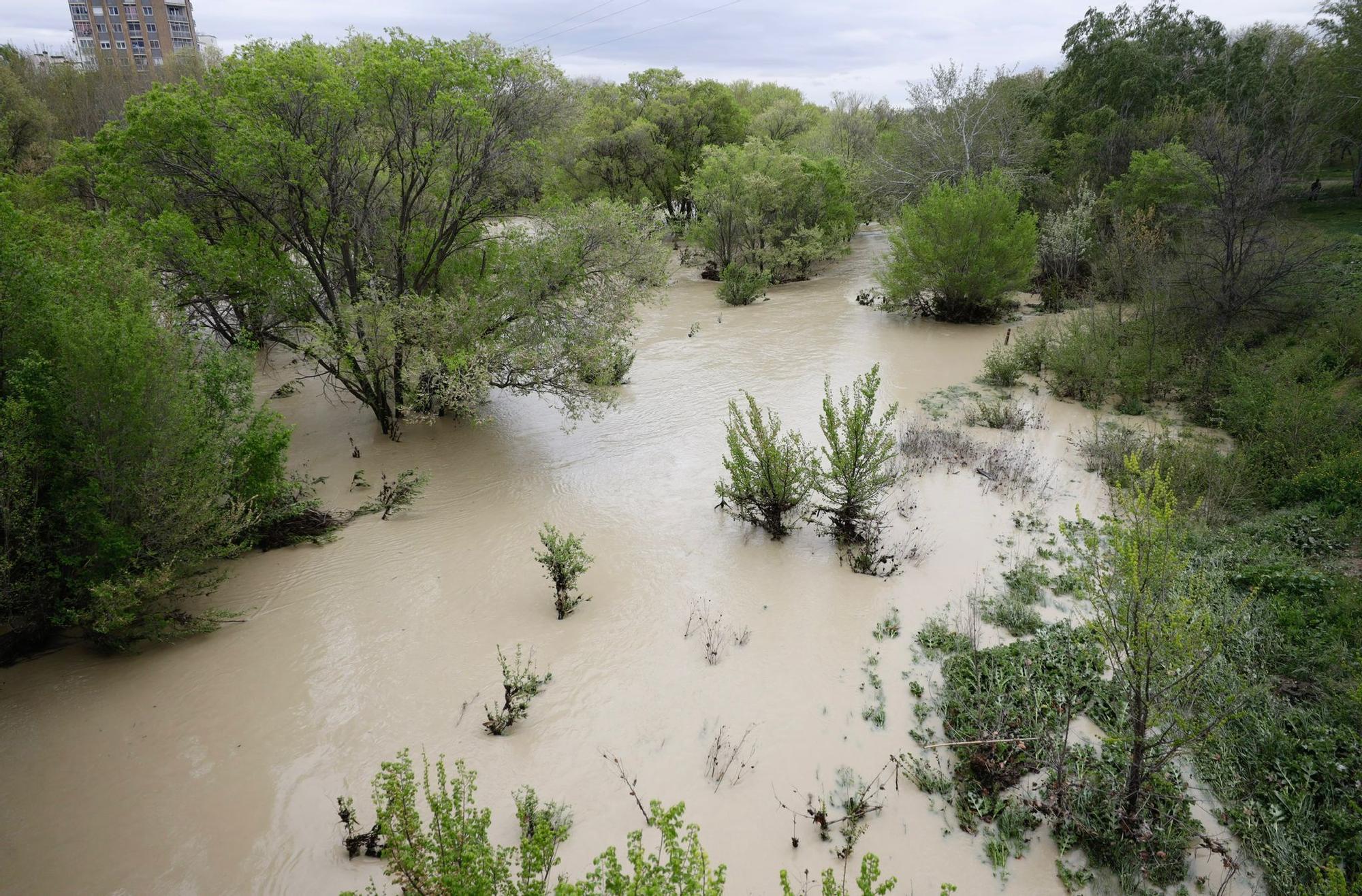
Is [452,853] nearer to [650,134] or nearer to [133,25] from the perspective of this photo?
[650,134]

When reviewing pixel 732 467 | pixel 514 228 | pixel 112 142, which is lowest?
pixel 732 467

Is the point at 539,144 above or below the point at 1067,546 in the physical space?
above

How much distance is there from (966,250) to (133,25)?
87.9 metres

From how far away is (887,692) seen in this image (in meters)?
6.71

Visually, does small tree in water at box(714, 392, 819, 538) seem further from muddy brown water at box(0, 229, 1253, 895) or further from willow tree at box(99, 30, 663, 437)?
willow tree at box(99, 30, 663, 437)

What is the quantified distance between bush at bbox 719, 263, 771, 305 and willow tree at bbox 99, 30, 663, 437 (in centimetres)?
1109

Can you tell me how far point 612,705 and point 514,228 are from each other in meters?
10.2

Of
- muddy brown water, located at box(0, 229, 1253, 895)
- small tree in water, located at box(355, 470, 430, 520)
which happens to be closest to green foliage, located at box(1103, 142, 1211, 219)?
muddy brown water, located at box(0, 229, 1253, 895)

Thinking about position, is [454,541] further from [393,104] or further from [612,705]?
[393,104]

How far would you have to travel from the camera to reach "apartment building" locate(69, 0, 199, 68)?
2702 inches

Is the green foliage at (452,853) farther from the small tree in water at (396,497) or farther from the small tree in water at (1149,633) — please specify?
the small tree in water at (396,497)


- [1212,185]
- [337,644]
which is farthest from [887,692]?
[1212,185]

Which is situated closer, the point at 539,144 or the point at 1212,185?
the point at 539,144

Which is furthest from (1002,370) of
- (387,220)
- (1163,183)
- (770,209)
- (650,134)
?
(650,134)
